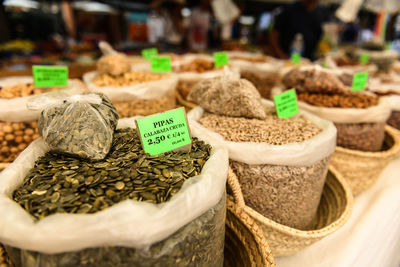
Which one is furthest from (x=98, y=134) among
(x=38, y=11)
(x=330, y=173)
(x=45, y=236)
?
(x=38, y=11)

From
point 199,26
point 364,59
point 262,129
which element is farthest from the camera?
point 199,26

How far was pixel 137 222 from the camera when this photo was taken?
51 cm

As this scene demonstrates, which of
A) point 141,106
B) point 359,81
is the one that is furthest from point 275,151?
point 359,81

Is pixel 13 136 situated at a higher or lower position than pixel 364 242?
higher

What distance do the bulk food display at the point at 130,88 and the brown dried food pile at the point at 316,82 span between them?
71 centimetres

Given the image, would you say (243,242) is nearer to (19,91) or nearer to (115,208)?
(115,208)

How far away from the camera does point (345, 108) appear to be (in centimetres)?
126

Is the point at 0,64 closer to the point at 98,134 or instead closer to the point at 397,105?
the point at 98,134

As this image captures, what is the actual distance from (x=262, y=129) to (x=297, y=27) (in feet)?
9.63

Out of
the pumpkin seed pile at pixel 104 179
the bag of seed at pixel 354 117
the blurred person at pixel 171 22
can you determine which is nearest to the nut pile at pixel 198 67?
the bag of seed at pixel 354 117

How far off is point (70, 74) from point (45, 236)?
6.66 ft

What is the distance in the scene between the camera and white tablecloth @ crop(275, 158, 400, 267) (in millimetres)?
978

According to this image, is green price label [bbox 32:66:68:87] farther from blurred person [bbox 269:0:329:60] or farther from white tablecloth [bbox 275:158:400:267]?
blurred person [bbox 269:0:329:60]

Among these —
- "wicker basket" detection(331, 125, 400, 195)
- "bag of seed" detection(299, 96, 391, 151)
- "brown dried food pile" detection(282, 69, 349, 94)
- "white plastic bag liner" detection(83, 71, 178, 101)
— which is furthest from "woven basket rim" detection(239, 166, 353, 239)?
"white plastic bag liner" detection(83, 71, 178, 101)
